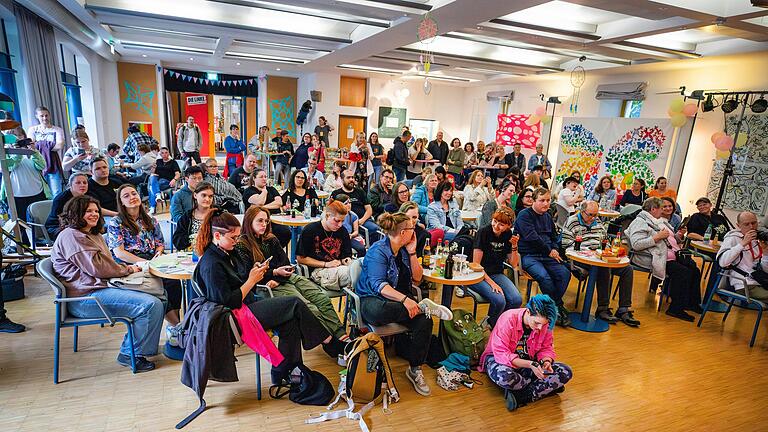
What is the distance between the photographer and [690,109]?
779 centimetres

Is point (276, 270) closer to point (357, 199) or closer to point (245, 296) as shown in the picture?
point (245, 296)

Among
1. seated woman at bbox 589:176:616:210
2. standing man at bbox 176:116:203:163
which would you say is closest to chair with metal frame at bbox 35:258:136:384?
seated woman at bbox 589:176:616:210

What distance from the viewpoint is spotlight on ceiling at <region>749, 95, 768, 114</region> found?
22.0 feet

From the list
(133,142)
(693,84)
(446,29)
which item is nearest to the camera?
(446,29)

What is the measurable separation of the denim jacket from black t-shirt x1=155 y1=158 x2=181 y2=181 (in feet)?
19.4

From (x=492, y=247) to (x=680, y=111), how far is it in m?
6.42

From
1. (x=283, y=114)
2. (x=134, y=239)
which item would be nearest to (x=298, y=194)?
(x=134, y=239)

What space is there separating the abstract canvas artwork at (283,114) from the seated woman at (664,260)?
A: 11958 millimetres

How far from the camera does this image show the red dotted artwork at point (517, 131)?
474 inches

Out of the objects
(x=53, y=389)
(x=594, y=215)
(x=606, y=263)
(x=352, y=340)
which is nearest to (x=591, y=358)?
(x=606, y=263)

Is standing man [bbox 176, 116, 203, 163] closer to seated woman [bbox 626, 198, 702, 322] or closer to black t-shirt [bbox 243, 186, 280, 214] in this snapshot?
black t-shirt [bbox 243, 186, 280, 214]

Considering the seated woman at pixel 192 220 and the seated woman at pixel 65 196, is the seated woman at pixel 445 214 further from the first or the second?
the seated woman at pixel 65 196

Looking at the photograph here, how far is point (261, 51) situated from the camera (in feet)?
32.1

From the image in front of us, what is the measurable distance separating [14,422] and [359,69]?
11.0 meters
